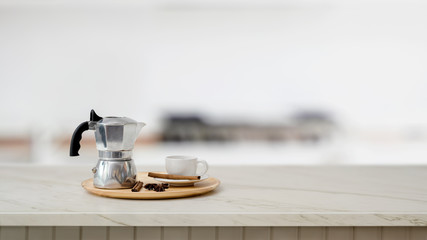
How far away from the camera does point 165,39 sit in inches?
134

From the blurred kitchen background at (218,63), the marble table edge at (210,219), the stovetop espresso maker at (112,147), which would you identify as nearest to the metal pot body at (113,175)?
the stovetop espresso maker at (112,147)

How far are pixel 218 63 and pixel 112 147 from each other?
2.54m

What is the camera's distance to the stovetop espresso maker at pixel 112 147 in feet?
2.99

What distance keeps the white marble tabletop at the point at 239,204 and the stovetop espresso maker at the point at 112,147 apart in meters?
0.06

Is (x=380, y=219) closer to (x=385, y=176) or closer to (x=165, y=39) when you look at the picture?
(x=385, y=176)

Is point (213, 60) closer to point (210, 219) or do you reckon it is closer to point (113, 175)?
point (113, 175)

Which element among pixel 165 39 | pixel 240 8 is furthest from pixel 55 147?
pixel 240 8

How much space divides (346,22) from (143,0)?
168 centimetres

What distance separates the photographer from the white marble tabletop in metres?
0.76

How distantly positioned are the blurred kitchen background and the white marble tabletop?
2.23 metres

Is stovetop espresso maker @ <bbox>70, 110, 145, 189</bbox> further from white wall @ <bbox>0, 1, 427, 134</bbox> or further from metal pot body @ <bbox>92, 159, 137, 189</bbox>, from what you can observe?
white wall @ <bbox>0, 1, 427, 134</bbox>

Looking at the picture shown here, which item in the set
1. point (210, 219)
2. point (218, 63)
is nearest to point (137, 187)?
point (210, 219)

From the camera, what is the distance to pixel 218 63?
3.39 meters

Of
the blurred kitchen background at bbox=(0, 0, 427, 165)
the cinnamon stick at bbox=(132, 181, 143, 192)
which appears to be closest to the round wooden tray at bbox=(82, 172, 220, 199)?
the cinnamon stick at bbox=(132, 181, 143, 192)
